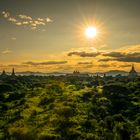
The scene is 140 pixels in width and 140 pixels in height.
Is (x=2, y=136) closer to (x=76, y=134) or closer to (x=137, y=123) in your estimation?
(x=76, y=134)

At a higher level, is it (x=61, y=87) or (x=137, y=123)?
(x=61, y=87)

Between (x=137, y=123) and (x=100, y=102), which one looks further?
(x=100, y=102)

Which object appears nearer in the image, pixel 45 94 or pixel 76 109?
pixel 76 109

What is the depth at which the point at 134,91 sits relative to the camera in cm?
9356

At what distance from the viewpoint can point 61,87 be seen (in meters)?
69.1

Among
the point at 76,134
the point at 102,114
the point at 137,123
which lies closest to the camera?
the point at 76,134

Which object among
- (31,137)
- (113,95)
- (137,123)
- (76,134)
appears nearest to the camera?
(31,137)

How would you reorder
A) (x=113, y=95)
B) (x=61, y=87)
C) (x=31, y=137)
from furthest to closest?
(x=113, y=95), (x=61, y=87), (x=31, y=137)

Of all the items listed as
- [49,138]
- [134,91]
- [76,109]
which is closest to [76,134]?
[49,138]

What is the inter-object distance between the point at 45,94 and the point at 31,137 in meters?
27.6

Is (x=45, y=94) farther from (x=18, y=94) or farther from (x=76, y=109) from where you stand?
(x=18, y=94)

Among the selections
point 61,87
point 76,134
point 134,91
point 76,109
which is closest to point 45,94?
point 61,87

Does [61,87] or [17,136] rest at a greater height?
[61,87]

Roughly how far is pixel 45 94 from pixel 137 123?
1971 cm
